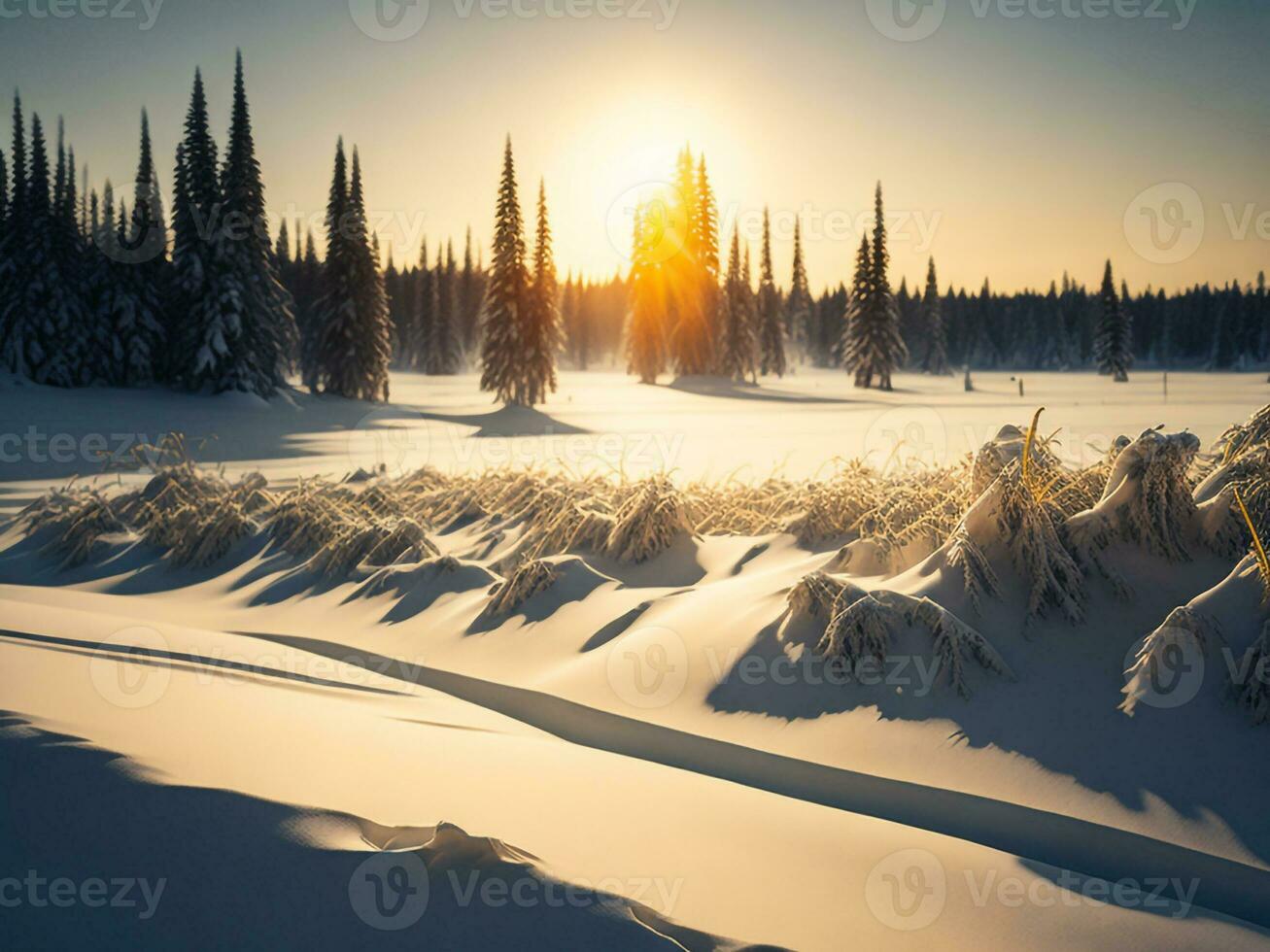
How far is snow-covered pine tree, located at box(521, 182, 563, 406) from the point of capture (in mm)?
38688

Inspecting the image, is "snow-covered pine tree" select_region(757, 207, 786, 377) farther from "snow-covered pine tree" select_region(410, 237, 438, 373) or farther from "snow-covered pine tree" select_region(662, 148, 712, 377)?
"snow-covered pine tree" select_region(410, 237, 438, 373)

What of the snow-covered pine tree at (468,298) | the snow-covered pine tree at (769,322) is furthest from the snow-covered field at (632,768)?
the snow-covered pine tree at (468,298)

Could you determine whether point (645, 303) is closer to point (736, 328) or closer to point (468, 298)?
point (736, 328)

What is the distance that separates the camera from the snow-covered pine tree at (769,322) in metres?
70.4

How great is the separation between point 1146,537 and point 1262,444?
82cm

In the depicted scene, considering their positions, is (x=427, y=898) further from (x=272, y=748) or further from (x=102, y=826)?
(x=272, y=748)

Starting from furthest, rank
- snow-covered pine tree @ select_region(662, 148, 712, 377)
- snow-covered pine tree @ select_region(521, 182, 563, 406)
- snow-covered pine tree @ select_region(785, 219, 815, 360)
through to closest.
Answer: snow-covered pine tree @ select_region(785, 219, 815, 360) → snow-covered pine tree @ select_region(662, 148, 712, 377) → snow-covered pine tree @ select_region(521, 182, 563, 406)

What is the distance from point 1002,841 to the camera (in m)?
3.35

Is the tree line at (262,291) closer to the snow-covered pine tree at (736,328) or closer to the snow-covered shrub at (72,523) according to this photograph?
the snow-covered pine tree at (736,328)

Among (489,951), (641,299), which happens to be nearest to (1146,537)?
(489,951)

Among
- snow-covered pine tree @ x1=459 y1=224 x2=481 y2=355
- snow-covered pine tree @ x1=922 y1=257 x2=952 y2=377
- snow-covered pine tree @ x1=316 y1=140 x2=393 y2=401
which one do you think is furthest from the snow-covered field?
snow-covered pine tree @ x1=459 y1=224 x2=481 y2=355

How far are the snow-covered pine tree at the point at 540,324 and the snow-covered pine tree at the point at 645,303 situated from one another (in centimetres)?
1497

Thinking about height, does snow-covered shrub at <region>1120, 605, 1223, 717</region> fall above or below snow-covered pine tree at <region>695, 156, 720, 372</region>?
below

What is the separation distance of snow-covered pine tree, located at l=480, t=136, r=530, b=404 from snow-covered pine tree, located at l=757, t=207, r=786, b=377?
35.8 metres
